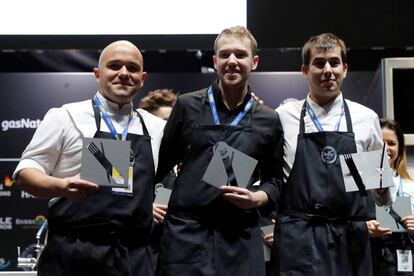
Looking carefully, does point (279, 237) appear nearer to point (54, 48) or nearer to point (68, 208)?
point (68, 208)

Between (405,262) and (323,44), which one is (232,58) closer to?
(323,44)

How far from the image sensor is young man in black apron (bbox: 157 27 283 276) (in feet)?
5.99

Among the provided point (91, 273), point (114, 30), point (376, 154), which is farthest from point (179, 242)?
point (114, 30)

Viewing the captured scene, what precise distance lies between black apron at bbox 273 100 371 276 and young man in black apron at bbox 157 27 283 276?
0.11 meters

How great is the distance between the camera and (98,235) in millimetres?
1782

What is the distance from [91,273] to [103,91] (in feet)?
1.85

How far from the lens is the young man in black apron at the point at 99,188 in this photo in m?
1.76

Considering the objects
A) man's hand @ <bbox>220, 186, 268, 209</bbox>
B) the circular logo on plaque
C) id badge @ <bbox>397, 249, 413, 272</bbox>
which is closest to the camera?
man's hand @ <bbox>220, 186, 268, 209</bbox>

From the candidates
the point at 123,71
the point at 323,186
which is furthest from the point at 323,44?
the point at 123,71

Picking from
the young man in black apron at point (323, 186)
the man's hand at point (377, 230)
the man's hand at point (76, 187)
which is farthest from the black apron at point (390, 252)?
the man's hand at point (76, 187)

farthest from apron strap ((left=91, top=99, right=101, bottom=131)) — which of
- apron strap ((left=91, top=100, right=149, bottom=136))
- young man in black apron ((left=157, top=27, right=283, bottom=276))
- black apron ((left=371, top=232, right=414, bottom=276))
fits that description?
black apron ((left=371, top=232, right=414, bottom=276))

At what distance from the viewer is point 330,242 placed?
1.97 metres

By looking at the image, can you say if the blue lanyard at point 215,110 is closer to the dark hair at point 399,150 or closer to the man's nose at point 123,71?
the man's nose at point 123,71

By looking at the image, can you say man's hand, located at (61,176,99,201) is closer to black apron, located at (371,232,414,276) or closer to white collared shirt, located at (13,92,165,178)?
white collared shirt, located at (13,92,165,178)
